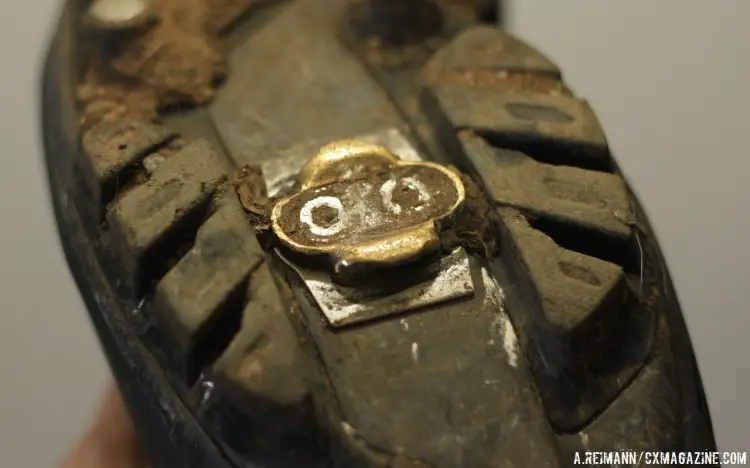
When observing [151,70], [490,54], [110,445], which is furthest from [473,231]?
[110,445]

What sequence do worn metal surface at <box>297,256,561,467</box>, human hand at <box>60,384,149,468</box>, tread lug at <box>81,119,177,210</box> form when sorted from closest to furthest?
worn metal surface at <box>297,256,561,467</box> < tread lug at <box>81,119,177,210</box> < human hand at <box>60,384,149,468</box>

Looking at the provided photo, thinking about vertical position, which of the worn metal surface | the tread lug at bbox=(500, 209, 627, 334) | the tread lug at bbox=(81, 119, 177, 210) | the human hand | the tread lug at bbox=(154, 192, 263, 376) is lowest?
the human hand

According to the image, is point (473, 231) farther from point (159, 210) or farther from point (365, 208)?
point (159, 210)

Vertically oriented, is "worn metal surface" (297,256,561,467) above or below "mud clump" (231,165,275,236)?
below

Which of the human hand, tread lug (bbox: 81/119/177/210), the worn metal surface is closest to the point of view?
the worn metal surface

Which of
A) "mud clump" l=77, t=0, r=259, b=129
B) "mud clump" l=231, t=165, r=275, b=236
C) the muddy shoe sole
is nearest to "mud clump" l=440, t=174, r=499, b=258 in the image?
the muddy shoe sole

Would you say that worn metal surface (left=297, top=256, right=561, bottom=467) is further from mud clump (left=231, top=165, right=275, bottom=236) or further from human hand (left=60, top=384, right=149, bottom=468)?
human hand (left=60, top=384, right=149, bottom=468)

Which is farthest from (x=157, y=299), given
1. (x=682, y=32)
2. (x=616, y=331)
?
(x=682, y=32)

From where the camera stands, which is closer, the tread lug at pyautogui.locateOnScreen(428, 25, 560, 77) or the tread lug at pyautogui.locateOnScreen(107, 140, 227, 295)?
the tread lug at pyautogui.locateOnScreen(107, 140, 227, 295)

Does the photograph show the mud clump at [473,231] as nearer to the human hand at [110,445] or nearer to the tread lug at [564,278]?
the tread lug at [564,278]
